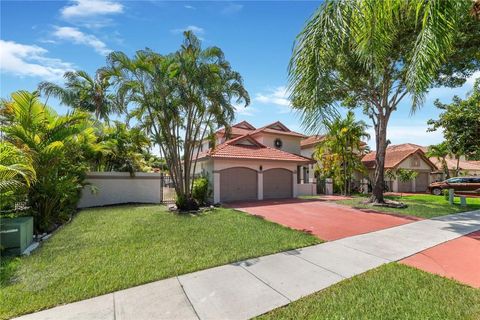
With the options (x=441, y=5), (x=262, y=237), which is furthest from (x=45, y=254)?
(x=441, y=5)

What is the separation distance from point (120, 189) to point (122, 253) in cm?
962

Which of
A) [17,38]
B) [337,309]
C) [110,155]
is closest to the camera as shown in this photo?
[337,309]

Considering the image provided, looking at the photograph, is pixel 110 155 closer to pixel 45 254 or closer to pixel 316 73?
pixel 45 254

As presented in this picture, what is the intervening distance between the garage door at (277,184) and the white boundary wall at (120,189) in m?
7.70

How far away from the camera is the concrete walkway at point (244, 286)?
3631mm

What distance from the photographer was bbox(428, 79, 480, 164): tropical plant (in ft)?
53.5

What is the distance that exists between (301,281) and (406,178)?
86.0 ft

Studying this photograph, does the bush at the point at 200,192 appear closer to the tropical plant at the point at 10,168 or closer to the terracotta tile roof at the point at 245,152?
the terracotta tile roof at the point at 245,152

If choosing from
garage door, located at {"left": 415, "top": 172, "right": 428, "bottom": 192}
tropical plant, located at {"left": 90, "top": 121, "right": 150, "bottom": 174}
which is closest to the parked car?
garage door, located at {"left": 415, "top": 172, "right": 428, "bottom": 192}

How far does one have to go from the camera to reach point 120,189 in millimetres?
14594

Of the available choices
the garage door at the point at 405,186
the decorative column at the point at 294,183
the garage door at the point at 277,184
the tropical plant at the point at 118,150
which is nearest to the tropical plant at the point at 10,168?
the tropical plant at the point at 118,150

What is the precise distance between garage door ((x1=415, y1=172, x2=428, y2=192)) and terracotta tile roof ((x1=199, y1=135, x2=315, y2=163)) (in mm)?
16772

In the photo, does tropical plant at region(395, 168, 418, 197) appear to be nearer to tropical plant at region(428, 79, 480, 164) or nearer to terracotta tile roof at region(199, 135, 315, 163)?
tropical plant at region(428, 79, 480, 164)

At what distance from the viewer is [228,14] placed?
8.03 metres
